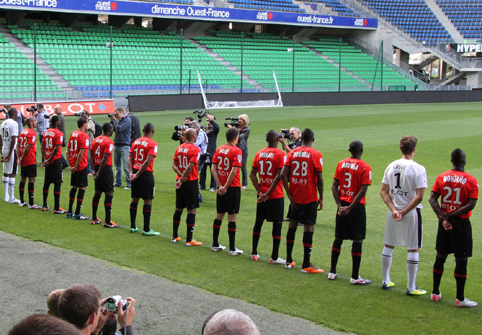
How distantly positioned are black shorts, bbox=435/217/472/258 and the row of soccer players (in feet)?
0.04

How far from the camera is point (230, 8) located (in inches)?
2047

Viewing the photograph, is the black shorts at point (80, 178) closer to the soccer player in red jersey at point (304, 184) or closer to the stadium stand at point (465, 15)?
the soccer player in red jersey at point (304, 184)

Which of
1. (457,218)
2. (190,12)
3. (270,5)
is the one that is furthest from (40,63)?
(457,218)

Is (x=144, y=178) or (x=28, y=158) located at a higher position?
(x=28, y=158)

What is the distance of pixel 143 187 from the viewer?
10320mm

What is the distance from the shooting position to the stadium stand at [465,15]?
63.0 meters

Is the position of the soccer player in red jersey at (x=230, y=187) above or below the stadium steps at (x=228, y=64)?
below

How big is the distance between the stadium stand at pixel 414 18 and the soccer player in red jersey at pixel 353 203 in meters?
57.7

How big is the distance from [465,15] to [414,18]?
18.1 feet

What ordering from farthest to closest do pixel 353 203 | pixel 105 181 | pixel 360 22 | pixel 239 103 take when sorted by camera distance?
pixel 360 22 < pixel 239 103 < pixel 105 181 < pixel 353 203

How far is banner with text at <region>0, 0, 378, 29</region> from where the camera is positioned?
4272 centimetres

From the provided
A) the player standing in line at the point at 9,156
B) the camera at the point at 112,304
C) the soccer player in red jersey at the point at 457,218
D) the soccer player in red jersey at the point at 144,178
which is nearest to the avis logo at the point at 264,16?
the player standing in line at the point at 9,156

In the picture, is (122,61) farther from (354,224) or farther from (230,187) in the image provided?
(354,224)

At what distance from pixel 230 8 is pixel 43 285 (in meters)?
47.0
